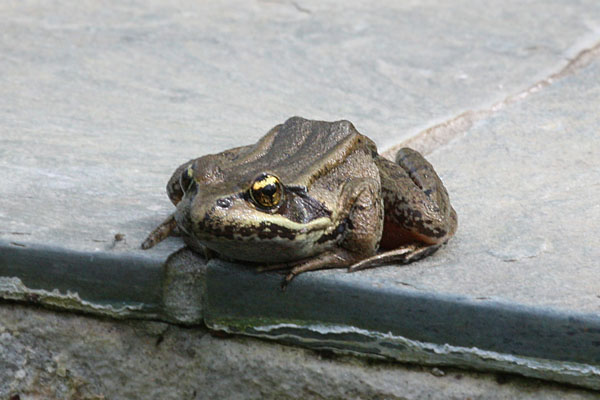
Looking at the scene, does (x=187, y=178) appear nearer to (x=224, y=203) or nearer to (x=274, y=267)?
(x=224, y=203)

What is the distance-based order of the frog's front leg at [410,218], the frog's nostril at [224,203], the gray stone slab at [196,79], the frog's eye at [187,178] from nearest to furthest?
the frog's nostril at [224,203], the frog's eye at [187,178], the frog's front leg at [410,218], the gray stone slab at [196,79]

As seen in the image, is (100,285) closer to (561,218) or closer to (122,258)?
(122,258)

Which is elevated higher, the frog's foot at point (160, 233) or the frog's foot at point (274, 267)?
the frog's foot at point (274, 267)

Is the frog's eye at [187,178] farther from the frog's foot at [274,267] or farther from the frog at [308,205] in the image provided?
the frog's foot at [274,267]

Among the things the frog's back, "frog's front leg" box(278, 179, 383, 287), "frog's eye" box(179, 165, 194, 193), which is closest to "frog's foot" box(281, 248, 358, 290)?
"frog's front leg" box(278, 179, 383, 287)

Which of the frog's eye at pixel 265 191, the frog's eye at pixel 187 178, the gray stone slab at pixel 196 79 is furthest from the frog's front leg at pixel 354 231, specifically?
the gray stone slab at pixel 196 79

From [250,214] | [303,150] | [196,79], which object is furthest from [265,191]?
[196,79]

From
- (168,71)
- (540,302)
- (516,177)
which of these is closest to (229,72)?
(168,71)
